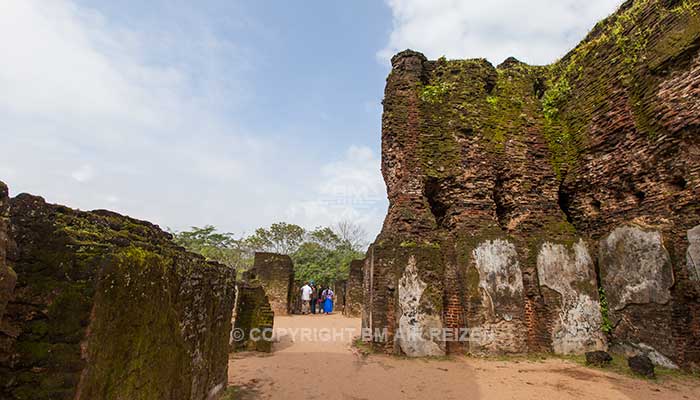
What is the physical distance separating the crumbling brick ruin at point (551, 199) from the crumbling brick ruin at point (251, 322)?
2.57 metres

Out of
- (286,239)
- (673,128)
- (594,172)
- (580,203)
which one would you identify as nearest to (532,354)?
(580,203)

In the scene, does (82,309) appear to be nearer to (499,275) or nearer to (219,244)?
(499,275)

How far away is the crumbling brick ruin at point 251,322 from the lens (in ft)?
27.5

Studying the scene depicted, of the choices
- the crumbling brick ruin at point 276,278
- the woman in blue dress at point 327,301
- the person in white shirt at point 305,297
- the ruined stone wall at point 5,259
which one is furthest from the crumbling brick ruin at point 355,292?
the ruined stone wall at point 5,259

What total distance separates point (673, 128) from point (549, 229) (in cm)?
336

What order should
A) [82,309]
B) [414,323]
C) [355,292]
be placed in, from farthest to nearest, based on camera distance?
[355,292], [414,323], [82,309]

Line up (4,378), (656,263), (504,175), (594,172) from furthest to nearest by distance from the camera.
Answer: (504,175) → (594,172) → (656,263) → (4,378)

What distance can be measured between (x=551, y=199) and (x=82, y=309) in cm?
1055

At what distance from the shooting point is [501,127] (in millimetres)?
10531

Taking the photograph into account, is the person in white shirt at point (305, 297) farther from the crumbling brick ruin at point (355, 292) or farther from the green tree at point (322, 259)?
the green tree at point (322, 259)

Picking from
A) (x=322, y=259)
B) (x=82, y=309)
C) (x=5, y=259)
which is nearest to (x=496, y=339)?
(x=82, y=309)

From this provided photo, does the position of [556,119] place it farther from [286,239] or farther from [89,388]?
[286,239]

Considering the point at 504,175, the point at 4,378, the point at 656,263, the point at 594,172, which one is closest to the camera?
the point at 4,378

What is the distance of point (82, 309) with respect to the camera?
7.05ft
